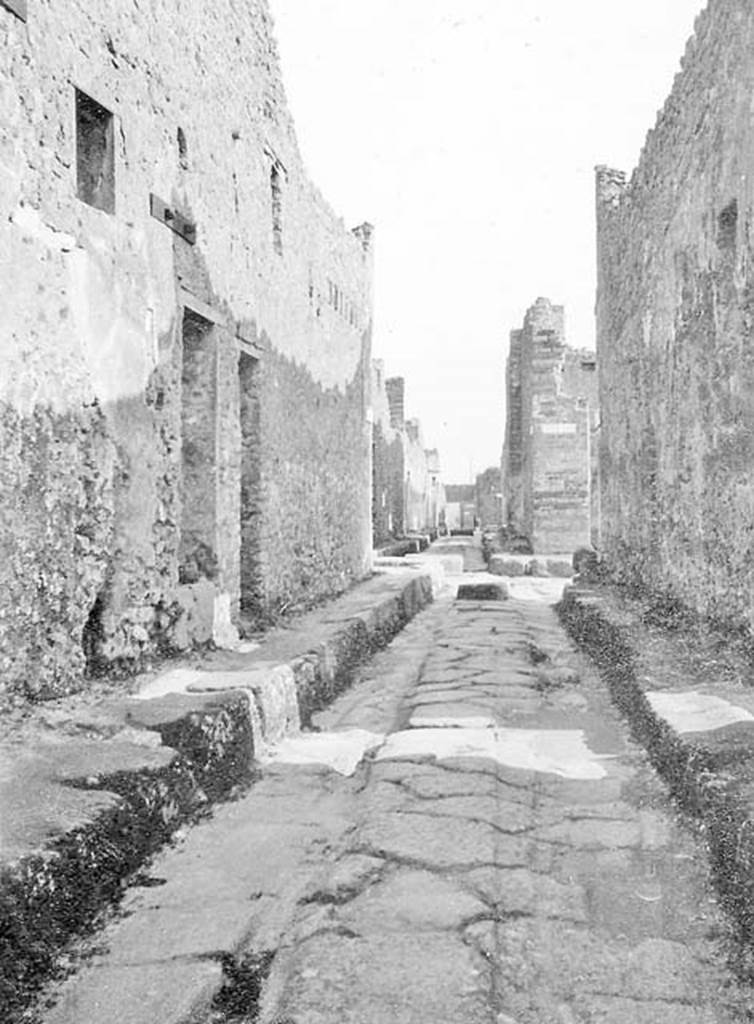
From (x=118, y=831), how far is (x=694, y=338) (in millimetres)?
4358

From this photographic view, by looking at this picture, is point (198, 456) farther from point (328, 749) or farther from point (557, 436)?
point (557, 436)

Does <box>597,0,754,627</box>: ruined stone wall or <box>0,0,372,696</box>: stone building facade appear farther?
<box>597,0,754,627</box>: ruined stone wall

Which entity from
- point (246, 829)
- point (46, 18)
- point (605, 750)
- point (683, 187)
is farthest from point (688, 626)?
point (46, 18)

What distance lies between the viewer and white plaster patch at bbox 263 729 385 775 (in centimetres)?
383

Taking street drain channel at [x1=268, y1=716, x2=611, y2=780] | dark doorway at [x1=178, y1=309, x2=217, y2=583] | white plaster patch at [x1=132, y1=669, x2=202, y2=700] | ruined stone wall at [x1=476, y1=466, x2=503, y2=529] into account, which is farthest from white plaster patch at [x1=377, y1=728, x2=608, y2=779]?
ruined stone wall at [x1=476, y1=466, x2=503, y2=529]

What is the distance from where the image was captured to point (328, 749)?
4.06 metres

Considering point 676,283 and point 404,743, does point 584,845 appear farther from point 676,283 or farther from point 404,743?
point 676,283

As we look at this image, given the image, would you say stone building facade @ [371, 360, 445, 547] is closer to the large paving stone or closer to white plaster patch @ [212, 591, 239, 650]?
white plaster patch @ [212, 591, 239, 650]

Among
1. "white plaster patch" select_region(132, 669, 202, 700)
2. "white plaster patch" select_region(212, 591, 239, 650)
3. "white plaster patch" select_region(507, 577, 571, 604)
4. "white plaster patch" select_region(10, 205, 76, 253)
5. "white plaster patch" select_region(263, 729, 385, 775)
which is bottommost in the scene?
"white plaster patch" select_region(263, 729, 385, 775)

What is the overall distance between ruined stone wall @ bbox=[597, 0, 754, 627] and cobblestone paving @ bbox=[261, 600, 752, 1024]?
59.8 inches

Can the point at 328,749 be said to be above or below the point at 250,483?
below

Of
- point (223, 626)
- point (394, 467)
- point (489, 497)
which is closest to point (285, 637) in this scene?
point (223, 626)

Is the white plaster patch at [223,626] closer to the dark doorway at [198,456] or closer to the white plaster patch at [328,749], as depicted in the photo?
the dark doorway at [198,456]

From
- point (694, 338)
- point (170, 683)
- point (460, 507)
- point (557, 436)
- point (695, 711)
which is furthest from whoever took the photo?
point (460, 507)
